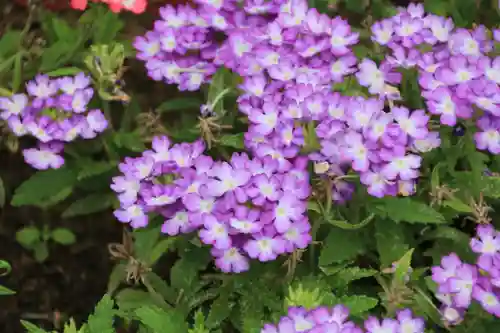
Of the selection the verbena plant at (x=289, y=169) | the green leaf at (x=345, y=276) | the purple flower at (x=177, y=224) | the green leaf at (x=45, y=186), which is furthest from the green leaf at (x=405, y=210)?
the green leaf at (x=45, y=186)

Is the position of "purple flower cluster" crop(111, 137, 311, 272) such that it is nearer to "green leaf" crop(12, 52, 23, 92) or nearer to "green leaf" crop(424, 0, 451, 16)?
"green leaf" crop(12, 52, 23, 92)

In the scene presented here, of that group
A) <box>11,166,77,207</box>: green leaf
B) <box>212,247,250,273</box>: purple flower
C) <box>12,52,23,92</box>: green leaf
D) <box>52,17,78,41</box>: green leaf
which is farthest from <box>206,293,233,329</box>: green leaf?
<box>52,17,78,41</box>: green leaf

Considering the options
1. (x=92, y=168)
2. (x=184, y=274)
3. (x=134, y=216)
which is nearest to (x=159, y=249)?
(x=184, y=274)

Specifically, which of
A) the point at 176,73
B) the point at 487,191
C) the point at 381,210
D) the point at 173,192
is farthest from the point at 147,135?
the point at 487,191

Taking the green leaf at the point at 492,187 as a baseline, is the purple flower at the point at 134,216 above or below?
below

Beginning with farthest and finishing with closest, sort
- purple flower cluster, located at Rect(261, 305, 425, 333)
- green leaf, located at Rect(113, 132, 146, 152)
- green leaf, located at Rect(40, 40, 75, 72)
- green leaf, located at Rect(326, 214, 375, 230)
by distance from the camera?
green leaf, located at Rect(40, 40, 75, 72) → green leaf, located at Rect(113, 132, 146, 152) → green leaf, located at Rect(326, 214, 375, 230) → purple flower cluster, located at Rect(261, 305, 425, 333)

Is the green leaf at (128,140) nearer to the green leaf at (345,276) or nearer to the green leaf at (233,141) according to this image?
the green leaf at (233,141)

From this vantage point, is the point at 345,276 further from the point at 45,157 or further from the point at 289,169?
the point at 45,157

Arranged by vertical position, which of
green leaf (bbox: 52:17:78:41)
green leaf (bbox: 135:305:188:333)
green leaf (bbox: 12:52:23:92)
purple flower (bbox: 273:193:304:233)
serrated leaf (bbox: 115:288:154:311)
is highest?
purple flower (bbox: 273:193:304:233)
